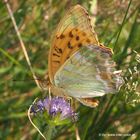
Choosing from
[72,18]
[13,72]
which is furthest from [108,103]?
[13,72]

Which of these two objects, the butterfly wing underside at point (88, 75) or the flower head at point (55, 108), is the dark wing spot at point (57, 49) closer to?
the butterfly wing underside at point (88, 75)

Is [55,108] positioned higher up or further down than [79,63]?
further down

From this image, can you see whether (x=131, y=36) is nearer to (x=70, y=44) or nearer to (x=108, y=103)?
(x=108, y=103)

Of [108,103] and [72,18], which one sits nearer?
[72,18]

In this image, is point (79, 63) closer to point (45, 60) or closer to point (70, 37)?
point (70, 37)

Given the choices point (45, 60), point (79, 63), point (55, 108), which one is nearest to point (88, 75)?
point (79, 63)
